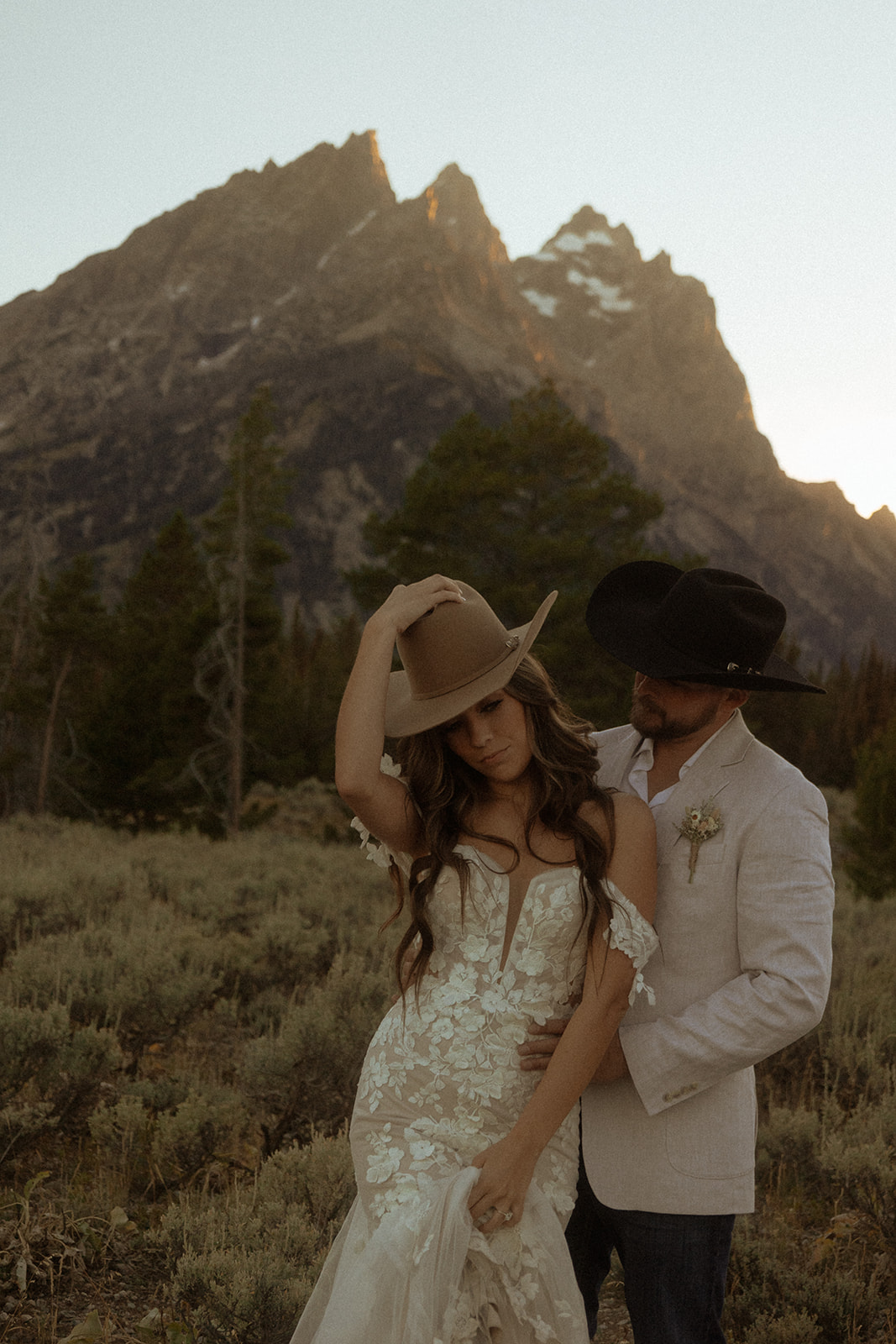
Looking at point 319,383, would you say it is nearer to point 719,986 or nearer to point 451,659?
point 451,659

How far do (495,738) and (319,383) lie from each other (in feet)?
412

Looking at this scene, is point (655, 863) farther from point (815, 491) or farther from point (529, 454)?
point (815, 491)

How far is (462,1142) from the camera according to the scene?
2070mm

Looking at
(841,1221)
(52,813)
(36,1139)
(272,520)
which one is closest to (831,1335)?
(841,1221)

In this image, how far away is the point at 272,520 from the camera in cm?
2125

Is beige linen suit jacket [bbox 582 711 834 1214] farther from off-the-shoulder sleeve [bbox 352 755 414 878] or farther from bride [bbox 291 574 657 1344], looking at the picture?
off-the-shoulder sleeve [bbox 352 755 414 878]

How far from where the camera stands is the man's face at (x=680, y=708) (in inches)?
91.4

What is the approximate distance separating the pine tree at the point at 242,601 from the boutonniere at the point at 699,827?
18.0 meters

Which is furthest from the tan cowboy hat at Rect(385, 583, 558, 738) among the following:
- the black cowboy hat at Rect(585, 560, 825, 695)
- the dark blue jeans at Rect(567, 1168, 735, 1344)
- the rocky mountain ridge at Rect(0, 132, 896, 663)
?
the rocky mountain ridge at Rect(0, 132, 896, 663)

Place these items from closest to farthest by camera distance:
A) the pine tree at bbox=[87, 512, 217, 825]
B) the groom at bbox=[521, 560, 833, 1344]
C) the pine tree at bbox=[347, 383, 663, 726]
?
the groom at bbox=[521, 560, 833, 1344], the pine tree at bbox=[347, 383, 663, 726], the pine tree at bbox=[87, 512, 217, 825]

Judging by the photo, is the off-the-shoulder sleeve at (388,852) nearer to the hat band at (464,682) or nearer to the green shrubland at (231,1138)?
the hat band at (464,682)

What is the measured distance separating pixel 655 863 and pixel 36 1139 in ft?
11.6

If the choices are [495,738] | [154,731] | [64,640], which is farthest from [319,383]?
[495,738]

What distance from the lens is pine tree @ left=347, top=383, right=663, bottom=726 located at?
15875 millimetres
